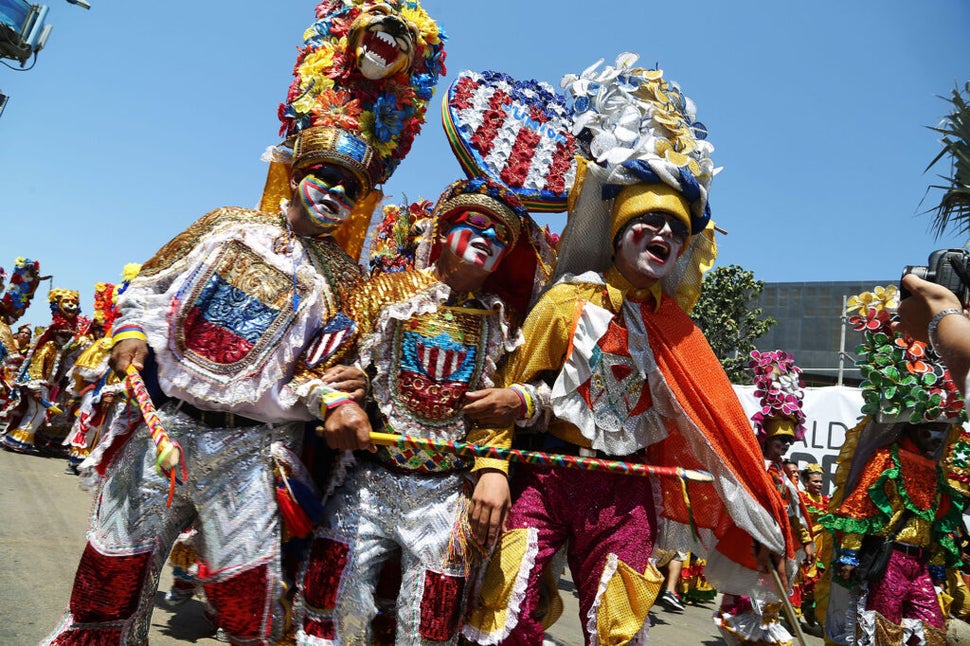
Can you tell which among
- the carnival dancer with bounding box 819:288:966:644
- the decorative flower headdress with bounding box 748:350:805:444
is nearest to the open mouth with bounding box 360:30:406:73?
the carnival dancer with bounding box 819:288:966:644

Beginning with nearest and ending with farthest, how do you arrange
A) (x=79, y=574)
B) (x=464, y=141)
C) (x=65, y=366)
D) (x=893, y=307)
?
(x=79, y=574), (x=464, y=141), (x=893, y=307), (x=65, y=366)

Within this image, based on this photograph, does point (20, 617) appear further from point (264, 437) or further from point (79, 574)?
point (264, 437)

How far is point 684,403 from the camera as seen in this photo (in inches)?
123

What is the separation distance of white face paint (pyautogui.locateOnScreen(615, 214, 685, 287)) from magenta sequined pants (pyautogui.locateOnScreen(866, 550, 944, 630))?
297cm

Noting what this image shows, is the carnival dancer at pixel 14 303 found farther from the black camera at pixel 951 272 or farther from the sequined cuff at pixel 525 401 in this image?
the black camera at pixel 951 272

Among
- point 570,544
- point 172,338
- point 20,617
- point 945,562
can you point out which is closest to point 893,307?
point 945,562

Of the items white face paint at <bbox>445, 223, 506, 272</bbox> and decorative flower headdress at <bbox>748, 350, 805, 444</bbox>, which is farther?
decorative flower headdress at <bbox>748, 350, 805, 444</bbox>

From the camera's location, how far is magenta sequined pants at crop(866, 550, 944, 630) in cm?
481

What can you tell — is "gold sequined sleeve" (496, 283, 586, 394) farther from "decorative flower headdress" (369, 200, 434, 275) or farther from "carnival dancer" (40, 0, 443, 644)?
"decorative flower headdress" (369, 200, 434, 275)

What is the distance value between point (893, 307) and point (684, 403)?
2696 mm

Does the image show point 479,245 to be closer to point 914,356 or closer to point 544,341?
point 544,341

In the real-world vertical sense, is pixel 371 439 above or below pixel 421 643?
above

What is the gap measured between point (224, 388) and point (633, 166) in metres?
1.80

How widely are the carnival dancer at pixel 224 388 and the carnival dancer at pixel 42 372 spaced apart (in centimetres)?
1131
